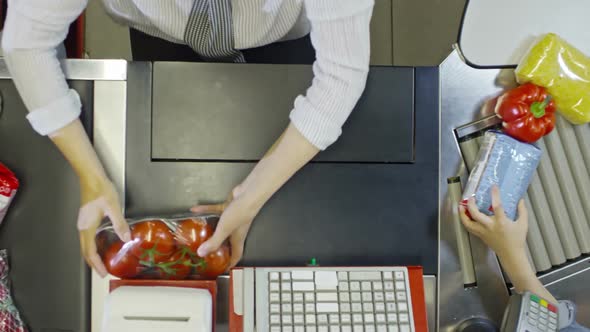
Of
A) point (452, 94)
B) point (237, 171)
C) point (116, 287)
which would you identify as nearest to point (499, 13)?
point (452, 94)

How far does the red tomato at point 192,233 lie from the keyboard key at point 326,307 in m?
0.22

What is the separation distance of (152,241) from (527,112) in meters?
0.71

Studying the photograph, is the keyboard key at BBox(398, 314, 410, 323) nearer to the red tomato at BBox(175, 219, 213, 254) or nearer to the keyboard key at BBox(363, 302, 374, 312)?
the keyboard key at BBox(363, 302, 374, 312)

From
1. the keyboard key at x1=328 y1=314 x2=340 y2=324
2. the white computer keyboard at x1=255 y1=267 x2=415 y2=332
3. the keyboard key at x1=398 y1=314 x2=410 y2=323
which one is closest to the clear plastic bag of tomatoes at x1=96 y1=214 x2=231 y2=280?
the white computer keyboard at x1=255 y1=267 x2=415 y2=332

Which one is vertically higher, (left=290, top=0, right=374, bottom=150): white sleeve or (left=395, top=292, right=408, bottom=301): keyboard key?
(left=290, top=0, right=374, bottom=150): white sleeve

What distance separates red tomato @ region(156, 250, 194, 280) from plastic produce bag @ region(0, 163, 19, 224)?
29cm

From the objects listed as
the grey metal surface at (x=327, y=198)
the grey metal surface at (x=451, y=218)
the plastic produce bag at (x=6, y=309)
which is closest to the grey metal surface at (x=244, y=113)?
the grey metal surface at (x=327, y=198)

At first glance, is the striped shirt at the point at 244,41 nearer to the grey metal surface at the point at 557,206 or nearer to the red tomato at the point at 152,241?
the red tomato at the point at 152,241

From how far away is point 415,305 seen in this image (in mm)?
870

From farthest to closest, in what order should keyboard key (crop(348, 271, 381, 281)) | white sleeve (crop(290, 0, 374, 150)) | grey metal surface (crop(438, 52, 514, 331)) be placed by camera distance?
grey metal surface (crop(438, 52, 514, 331)) → keyboard key (crop(348, 271, 381, 281)) → white sleeve (crop(290, 0, 374, 150))

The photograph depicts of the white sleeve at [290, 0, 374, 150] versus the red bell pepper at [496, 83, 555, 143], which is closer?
the white sleeve at [290, 0, 374, 150]

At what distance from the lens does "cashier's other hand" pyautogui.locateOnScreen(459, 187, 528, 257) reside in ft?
3.09

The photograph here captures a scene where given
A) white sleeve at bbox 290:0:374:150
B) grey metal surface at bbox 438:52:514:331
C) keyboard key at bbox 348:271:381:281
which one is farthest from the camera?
grey metal surface at bbox 438:52:514:331

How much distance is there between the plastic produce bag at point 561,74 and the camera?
99 centimetres
